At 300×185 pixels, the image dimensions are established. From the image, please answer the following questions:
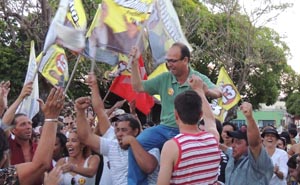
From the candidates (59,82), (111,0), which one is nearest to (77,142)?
(111,0)

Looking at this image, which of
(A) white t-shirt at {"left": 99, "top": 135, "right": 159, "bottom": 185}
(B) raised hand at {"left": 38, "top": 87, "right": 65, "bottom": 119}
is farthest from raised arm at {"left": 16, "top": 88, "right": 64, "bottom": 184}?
(A) white t-shirt at {"left": 99, "top": 135, "right": 159, "bottom": 185}

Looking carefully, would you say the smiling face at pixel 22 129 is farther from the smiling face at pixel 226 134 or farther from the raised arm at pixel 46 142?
the raised arm at pixel 46 142

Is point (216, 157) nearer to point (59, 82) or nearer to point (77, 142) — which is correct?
point (77, 142)

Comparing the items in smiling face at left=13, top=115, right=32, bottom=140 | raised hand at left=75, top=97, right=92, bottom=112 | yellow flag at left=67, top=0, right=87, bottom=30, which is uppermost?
yellow flag at left=67, top=0, right=87, bottom=30

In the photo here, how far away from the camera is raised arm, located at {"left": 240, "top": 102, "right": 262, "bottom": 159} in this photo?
524 centimetres

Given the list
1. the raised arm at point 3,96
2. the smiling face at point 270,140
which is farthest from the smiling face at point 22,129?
the smiling face at point 270,140

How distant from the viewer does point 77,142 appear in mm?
6602

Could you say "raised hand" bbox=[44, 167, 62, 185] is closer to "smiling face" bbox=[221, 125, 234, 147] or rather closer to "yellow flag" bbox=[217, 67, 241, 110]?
"smiling face" bbox=[221, 125, 234, 147]

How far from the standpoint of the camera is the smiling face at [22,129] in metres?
6.95

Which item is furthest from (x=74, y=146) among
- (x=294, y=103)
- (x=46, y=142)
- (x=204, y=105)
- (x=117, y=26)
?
(x=294, y=103)

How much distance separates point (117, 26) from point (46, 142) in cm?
298

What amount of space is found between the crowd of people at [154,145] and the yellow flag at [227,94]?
4.82 meters

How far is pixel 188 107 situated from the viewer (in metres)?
4.32

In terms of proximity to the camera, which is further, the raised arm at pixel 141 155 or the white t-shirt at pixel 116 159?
the white t-shirt at pixel 116 159
